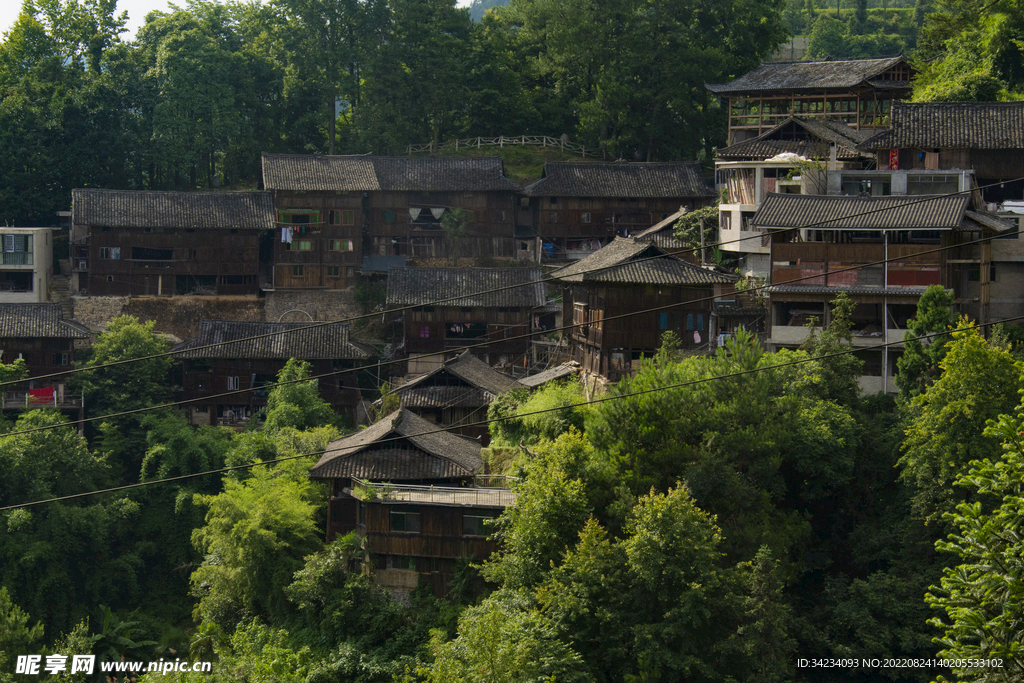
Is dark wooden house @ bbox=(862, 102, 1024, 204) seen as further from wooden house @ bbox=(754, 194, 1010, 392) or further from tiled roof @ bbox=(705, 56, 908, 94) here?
tiled roof @ bbox=(705, 56, 908, 94)

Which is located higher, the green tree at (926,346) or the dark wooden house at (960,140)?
the dark wooden house at (960,140)

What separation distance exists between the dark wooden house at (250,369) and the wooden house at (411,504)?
1174 cm

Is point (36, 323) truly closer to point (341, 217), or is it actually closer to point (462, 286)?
point (341, 217)

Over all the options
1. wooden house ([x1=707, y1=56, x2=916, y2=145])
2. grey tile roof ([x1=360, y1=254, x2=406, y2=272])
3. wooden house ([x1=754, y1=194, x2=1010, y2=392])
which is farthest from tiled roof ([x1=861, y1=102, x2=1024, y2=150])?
grey tile roof ([x1=360, y1=254, x2=406, y2=272])

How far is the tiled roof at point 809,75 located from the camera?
1794 inches

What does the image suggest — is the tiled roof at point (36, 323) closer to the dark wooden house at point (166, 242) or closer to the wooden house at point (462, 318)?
the dark wooden house at point (166, 242)

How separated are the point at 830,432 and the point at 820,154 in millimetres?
14529

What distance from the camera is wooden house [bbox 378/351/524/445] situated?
35.1m

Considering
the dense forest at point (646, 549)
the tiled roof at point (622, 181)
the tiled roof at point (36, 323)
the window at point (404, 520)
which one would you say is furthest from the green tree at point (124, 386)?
the tiled roof at point (622, 181)

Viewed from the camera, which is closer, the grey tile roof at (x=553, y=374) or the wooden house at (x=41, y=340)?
the grey tile roof at (x=553, y=374)

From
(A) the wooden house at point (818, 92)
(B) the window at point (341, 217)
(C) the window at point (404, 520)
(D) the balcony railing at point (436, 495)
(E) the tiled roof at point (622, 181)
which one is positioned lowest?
(C) the window at point (404, 520)

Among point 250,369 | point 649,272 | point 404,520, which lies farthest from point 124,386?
point 649,272

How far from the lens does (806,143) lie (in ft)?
133

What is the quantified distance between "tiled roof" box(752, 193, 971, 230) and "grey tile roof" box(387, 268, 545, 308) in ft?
38.2
